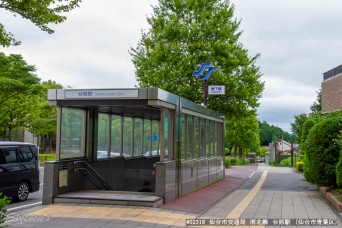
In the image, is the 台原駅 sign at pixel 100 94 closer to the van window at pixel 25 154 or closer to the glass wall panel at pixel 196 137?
the van window at pixel 25 154

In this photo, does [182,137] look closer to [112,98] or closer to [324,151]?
[112,98]

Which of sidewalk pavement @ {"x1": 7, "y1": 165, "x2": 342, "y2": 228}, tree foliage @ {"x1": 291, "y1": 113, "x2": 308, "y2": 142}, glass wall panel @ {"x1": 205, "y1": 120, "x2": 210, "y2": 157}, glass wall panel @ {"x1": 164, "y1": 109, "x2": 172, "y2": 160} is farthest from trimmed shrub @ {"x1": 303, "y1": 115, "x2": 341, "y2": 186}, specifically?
tree foliage @ {"x1": 291, "y1": 113, "x2": 308, "y2": 142}

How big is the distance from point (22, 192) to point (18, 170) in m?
0.73

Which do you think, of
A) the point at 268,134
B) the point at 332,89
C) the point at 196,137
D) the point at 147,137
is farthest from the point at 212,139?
the point at 268,134

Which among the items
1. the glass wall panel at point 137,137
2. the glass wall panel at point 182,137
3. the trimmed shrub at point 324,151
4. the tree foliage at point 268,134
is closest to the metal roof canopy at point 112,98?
the glass wall panel at point 182,137

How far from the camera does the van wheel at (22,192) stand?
1335cm

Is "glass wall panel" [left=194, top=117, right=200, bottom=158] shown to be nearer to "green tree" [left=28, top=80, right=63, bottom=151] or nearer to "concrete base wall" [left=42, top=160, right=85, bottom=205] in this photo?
"concrete base wall" [left=42, top=160, right=85, bottom=205]

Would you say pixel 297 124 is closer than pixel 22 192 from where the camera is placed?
No

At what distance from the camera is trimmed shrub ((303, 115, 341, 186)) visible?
47.0 feet

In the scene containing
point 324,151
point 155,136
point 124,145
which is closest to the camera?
point 324,151

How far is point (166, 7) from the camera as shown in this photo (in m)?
23.5

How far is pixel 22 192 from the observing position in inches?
532

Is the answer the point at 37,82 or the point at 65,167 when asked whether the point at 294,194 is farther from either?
the point at 37,82

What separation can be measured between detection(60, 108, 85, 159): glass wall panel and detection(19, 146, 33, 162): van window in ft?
7.15
